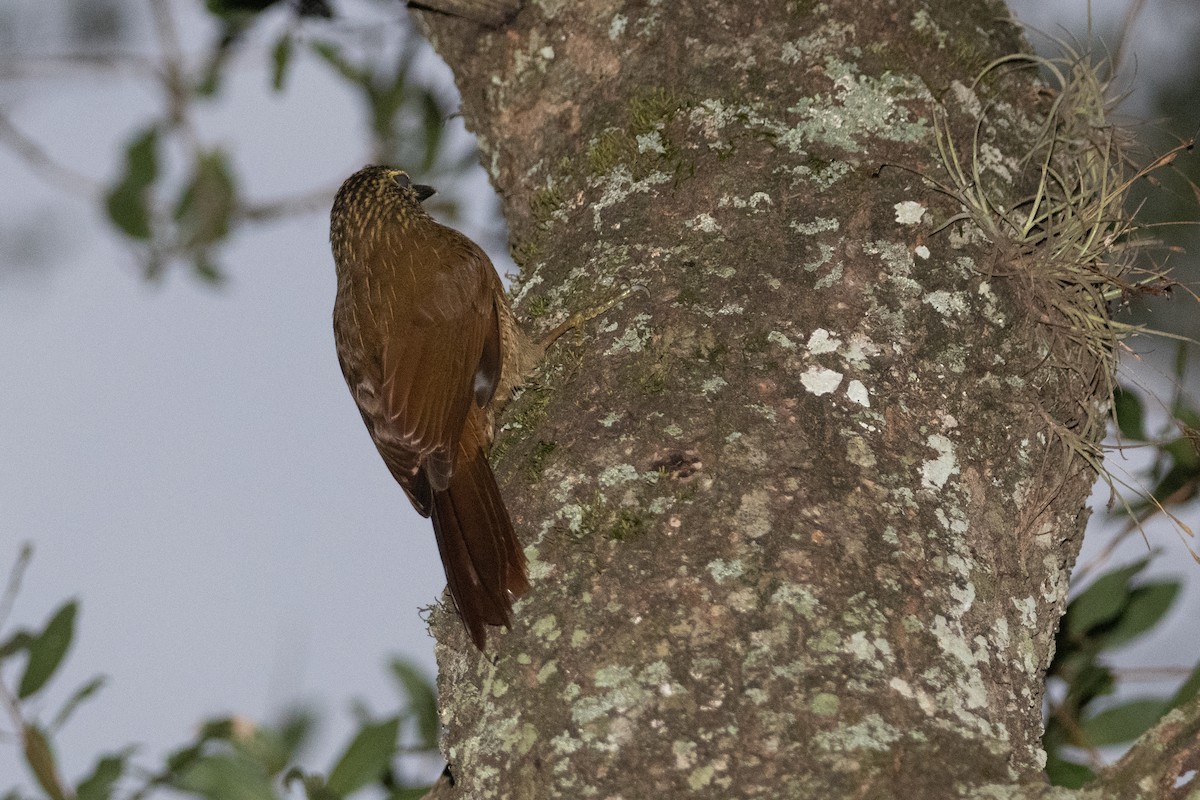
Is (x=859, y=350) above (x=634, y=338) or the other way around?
above

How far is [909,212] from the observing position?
9.23ft

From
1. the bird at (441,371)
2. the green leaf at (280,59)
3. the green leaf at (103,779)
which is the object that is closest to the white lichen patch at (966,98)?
the bird at (441,371)

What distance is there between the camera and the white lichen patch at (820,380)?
8.20ft

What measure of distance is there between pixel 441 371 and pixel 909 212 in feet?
4.16

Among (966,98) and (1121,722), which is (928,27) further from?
(1121,722)

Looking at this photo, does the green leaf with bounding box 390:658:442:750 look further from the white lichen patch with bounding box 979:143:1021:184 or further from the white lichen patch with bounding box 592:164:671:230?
the white lichen patch with bounding box 979:143:1021:184

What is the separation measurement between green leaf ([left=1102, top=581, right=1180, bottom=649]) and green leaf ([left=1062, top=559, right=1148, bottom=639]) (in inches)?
7.0

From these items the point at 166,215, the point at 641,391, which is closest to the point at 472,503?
the point at 641,391

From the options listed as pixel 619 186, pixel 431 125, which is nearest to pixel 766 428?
pixel 619 186

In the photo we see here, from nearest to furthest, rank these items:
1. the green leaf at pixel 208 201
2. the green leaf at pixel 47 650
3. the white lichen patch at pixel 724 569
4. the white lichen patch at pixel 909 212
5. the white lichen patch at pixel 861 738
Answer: the white lichen patch at pixel 861 738 → the white lichen patch at pixel 724 569 → the white lichen patch at pixel 909 212 → the green leaf at pixel 47 650 → the green leaf at pixel 208 201

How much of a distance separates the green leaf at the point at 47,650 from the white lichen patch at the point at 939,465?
2248 mm

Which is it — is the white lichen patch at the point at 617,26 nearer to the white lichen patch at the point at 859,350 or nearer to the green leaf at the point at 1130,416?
the white lichen patch at the point at 859,350

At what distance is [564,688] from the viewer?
2.18 m

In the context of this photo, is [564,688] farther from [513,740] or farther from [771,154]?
[771,154]
